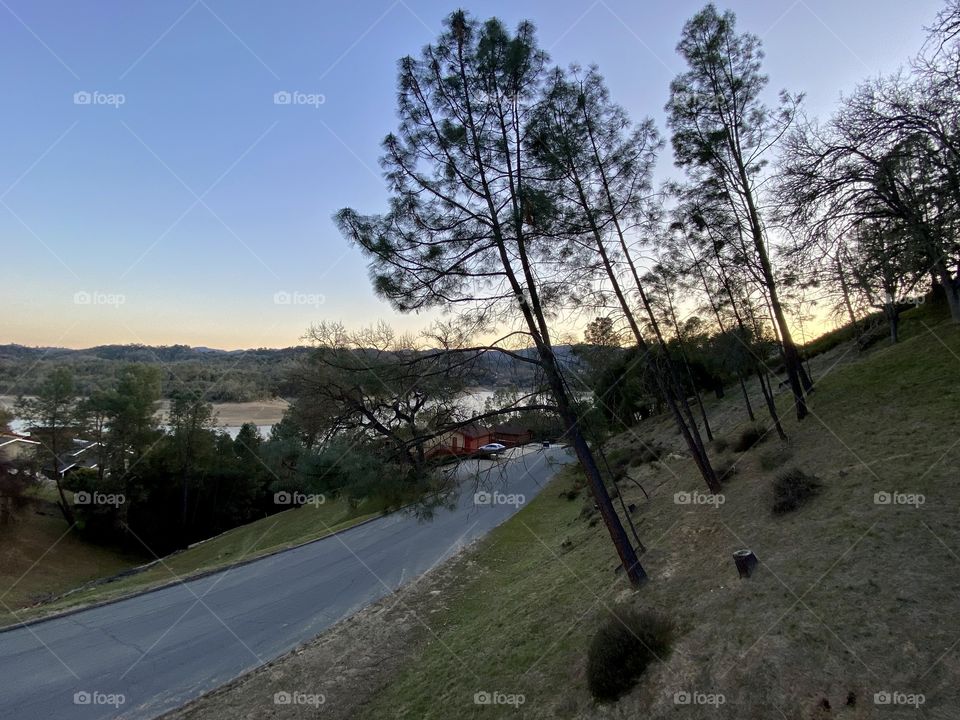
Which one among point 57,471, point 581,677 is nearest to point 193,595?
point 581,677

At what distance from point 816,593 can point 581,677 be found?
3120mm

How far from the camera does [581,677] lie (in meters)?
6.29

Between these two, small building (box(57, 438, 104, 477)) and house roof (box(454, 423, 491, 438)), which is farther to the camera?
small building (box(57, 438, 104, 477))

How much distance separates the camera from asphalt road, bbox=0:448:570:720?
315 inches

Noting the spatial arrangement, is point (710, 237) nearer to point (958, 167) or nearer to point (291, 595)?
point (958, 167)

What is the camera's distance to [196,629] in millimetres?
10641
